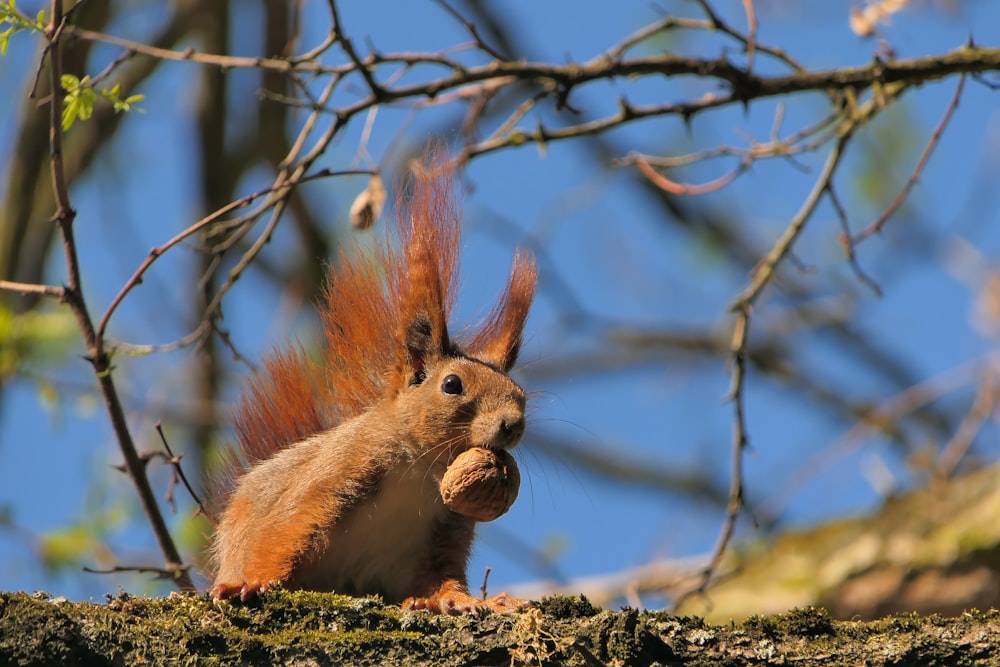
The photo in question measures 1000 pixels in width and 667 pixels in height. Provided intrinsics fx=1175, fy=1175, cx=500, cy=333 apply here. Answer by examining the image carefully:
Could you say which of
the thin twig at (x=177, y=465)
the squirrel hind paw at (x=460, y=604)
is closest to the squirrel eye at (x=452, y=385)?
the squirrel hind paw at (x=460, y=604)

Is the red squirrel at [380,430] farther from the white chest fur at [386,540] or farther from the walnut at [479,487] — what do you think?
the walnut at [479,487]

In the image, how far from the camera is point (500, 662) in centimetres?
215

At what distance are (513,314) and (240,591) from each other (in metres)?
1.24

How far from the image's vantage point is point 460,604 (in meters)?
2.61

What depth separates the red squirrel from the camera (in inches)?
111

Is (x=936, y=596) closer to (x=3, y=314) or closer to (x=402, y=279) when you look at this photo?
(x=402, y=279)

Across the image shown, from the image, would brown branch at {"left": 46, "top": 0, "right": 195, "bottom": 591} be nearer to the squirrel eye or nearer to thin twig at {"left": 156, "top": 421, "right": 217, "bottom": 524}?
thin twig at {"left": 156, "top": 421, "right": 217, "bottom": 524}

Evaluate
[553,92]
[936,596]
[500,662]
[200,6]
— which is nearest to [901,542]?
[936,596]

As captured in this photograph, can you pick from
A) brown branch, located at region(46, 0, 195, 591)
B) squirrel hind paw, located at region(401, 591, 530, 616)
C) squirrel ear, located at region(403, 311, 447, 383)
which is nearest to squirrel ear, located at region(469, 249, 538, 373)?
squirrel ear, located at region(403, 311, 447, 383)

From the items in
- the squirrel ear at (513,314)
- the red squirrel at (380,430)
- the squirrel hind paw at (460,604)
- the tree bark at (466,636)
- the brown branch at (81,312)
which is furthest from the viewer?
the squirrel ear at (513,314)

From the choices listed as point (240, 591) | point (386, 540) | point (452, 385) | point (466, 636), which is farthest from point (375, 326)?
point (466, 636)

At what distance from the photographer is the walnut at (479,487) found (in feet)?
8.82

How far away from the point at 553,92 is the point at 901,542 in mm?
2068

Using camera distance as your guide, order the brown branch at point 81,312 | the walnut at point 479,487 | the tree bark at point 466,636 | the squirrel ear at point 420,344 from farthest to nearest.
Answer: the squirrel ear at point 420,344, the walnut at point 479,487, the brown branch at point 81,312, the tree bark at point 466,636
